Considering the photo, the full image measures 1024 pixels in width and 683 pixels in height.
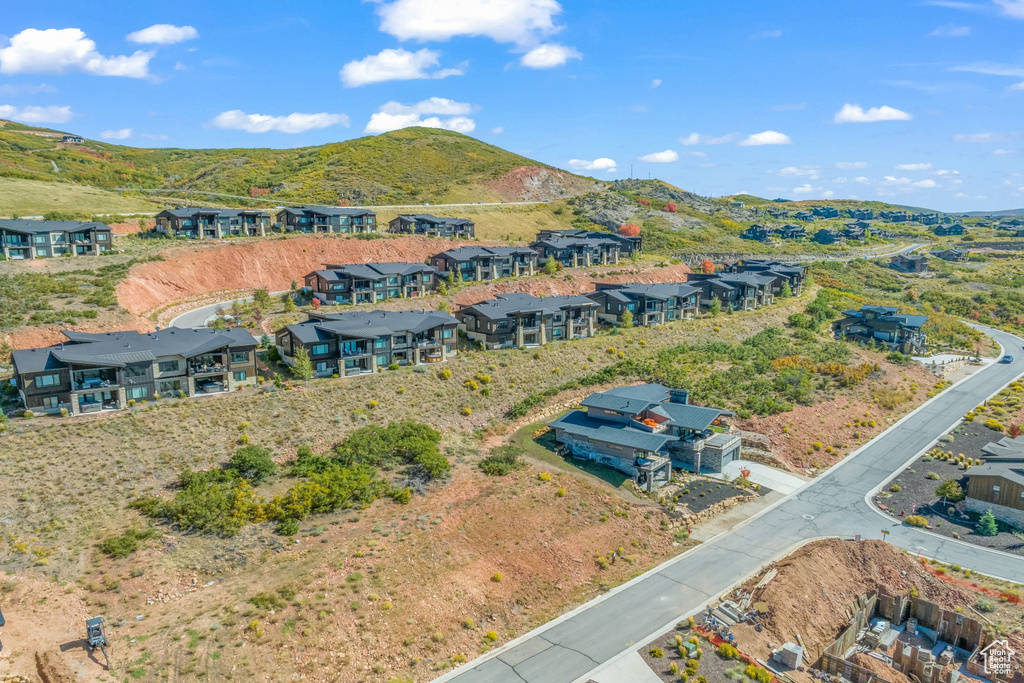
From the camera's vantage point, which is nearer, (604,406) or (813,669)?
(813,669)

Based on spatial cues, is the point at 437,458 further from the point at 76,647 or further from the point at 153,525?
the point at 76,647

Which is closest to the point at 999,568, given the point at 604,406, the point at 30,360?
the point at 604,406

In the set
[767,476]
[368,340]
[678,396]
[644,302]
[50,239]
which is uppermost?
[50,239]

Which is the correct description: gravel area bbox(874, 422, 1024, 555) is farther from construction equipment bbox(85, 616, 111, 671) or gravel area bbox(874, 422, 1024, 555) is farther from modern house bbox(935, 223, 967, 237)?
modern house bbox(935, 223, 967, 237)

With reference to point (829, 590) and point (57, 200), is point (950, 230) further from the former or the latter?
point (57, 200)

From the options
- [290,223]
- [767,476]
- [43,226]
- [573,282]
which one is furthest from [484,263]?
[767,476]
